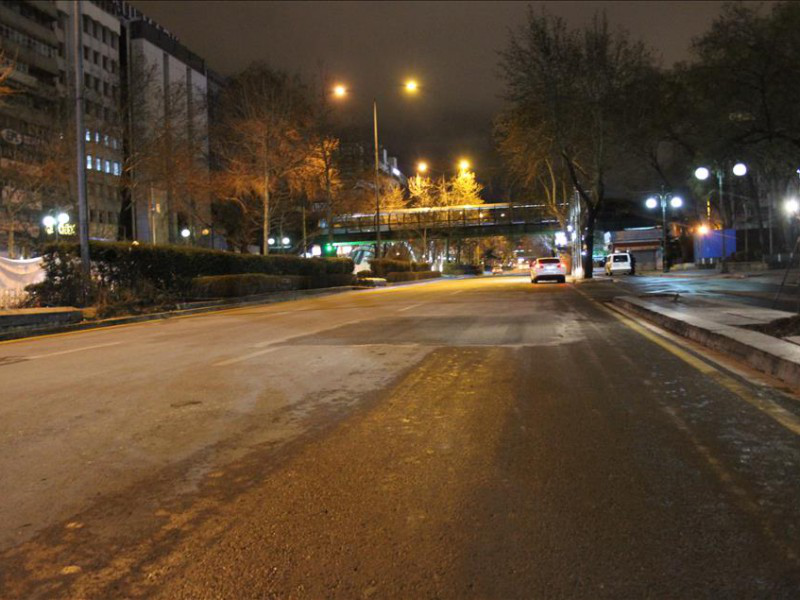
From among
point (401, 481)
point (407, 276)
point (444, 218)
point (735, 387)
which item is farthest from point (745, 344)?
point (444, 218)

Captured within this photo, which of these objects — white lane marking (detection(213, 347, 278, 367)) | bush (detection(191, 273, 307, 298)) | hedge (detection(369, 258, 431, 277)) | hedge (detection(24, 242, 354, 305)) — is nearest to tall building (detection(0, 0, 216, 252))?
hedge (detection(24, 242, 354, 305))

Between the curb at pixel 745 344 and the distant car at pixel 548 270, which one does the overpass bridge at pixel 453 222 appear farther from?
the curb at pixel 745 344

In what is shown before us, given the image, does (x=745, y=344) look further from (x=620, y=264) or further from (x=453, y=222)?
(x=453, y=222)

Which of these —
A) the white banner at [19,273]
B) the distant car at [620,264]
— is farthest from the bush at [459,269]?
the white banner at [19,273]

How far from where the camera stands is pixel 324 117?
134 ft

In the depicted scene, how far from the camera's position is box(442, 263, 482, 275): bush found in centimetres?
7888

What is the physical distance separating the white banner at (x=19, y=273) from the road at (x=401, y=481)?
11156mm

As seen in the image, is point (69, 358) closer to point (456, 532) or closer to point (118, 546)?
point (118, 546)

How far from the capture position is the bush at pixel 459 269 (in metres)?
78.9

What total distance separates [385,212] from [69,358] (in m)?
58.2

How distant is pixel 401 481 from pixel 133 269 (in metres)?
19.1

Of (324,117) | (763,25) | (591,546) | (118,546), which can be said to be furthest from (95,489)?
(324,117)

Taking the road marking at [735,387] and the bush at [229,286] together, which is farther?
the bush at [229,286]

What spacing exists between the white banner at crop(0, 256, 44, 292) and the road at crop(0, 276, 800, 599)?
11156 mm
